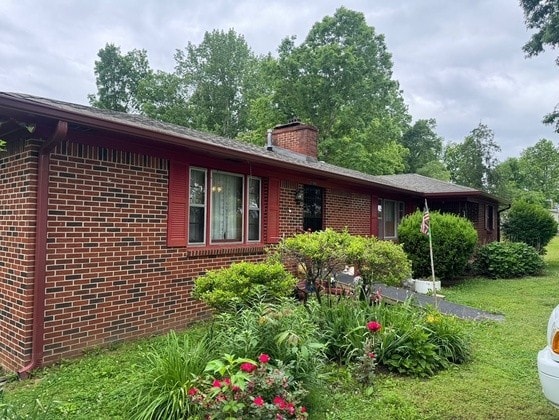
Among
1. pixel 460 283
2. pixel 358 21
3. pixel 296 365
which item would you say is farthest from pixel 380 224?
pixel 358 21

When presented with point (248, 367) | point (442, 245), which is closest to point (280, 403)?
point (248, 367)

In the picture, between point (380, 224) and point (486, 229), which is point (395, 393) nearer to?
point (380, 224)

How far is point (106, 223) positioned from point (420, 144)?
37915 millimetres

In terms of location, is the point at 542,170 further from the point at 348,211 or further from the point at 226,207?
the point at 226,207

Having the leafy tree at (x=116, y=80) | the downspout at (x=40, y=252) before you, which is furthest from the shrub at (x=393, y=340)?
the leafy tree at (x=116, y=80)

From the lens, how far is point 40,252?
14.6 ft

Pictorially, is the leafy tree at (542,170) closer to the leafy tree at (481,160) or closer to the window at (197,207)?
the leafy tree at (481,160)

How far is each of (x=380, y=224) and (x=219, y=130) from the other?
2116cm

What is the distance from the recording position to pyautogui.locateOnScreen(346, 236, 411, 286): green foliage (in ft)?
16.8

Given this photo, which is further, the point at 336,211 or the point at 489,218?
the point at 489,218

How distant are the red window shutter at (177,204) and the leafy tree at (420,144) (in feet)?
115

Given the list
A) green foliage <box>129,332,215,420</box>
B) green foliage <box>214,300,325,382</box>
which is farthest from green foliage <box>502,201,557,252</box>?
green foliage <box>129,332,215,420</box>

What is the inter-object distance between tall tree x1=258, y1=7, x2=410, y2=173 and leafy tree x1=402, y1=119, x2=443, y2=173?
13.0 m

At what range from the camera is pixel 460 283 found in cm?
1120
